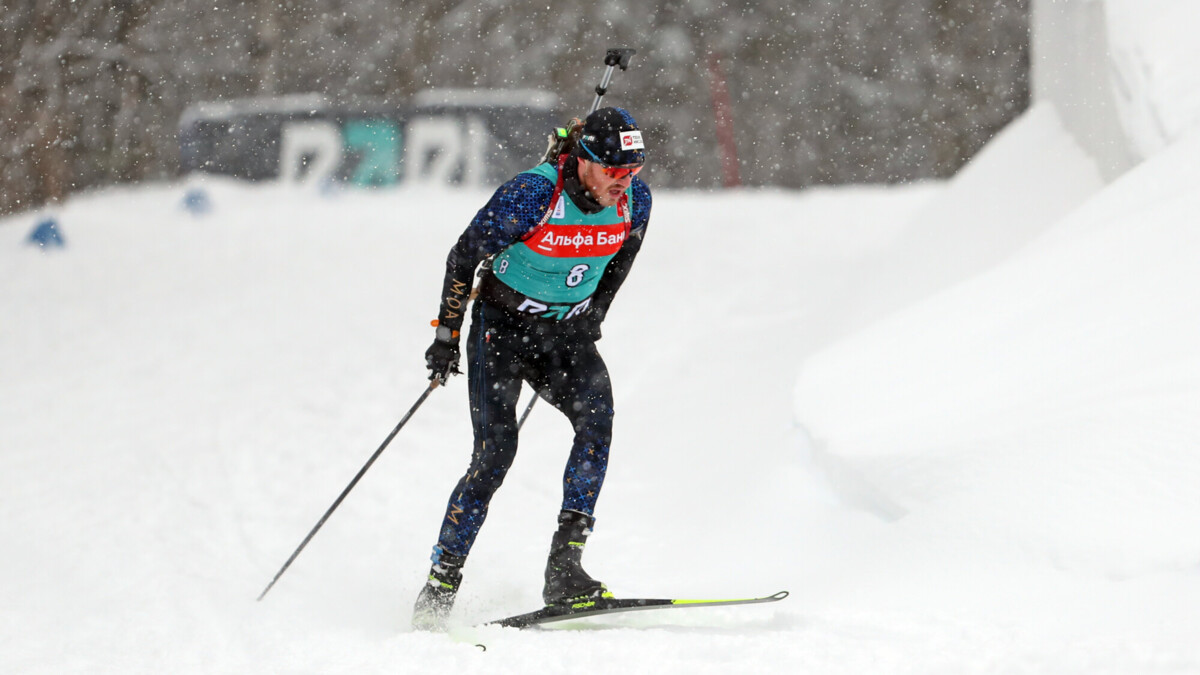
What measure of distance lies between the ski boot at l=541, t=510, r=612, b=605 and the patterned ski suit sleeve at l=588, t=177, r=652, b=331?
0.75 meters

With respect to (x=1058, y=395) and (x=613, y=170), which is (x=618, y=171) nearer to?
(x=613, y=170)

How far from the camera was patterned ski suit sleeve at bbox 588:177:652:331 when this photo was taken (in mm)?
4449

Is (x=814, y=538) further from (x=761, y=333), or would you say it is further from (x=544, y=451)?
(x=761, y=333)

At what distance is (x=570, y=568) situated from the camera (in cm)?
438

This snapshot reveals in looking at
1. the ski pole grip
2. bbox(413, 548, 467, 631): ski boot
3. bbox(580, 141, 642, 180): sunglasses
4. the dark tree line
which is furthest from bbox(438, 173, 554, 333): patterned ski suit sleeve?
the dark tree line

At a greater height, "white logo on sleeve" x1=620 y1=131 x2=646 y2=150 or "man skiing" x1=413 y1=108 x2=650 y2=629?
"white logo on sleeve" x1=620 y1=131 x2=646 y2=150

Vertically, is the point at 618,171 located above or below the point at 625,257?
above

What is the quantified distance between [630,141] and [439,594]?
1834mm

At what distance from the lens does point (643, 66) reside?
29812mm

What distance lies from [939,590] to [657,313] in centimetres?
670

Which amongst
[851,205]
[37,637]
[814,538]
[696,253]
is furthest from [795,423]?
[851,205]

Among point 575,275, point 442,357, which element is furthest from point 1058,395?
point 442,357

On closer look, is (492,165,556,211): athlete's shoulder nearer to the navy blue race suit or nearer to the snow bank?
the navy blue race suit

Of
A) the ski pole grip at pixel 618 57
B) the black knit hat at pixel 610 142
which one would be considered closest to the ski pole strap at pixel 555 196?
the black knit hat at pixel 610 142
